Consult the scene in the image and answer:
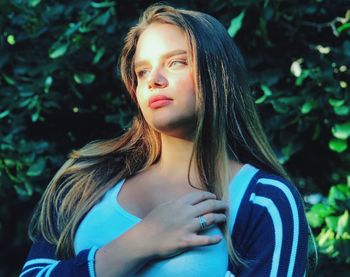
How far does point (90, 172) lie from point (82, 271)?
14.4 inches

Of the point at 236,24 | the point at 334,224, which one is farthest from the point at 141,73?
the point at 334,224

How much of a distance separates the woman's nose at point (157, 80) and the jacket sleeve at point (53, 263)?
0.43 metres

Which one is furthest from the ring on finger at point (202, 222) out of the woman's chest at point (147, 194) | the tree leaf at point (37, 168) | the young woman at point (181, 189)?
the tree leaf at point (37, 168)

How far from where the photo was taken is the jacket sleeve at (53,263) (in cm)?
180

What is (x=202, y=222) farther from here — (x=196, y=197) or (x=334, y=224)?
(x=334, y=224)

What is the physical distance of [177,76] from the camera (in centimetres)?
188

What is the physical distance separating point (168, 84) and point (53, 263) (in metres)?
0.54

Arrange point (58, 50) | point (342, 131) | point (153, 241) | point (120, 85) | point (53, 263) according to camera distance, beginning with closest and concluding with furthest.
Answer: point (153, 241) → point (53, 263) → point (342, 131) → point (58, 50) → point (120, 85)

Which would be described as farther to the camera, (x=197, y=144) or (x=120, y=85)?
(x=120, y=85)

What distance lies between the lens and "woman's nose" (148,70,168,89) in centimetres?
186

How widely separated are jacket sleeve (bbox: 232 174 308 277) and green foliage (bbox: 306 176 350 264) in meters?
0.75

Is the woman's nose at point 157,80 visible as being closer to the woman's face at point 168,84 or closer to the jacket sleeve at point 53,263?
the woman's face at point 168,84

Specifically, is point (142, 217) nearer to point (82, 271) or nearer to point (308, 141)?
point (82, 271)

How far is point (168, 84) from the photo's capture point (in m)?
1.86
